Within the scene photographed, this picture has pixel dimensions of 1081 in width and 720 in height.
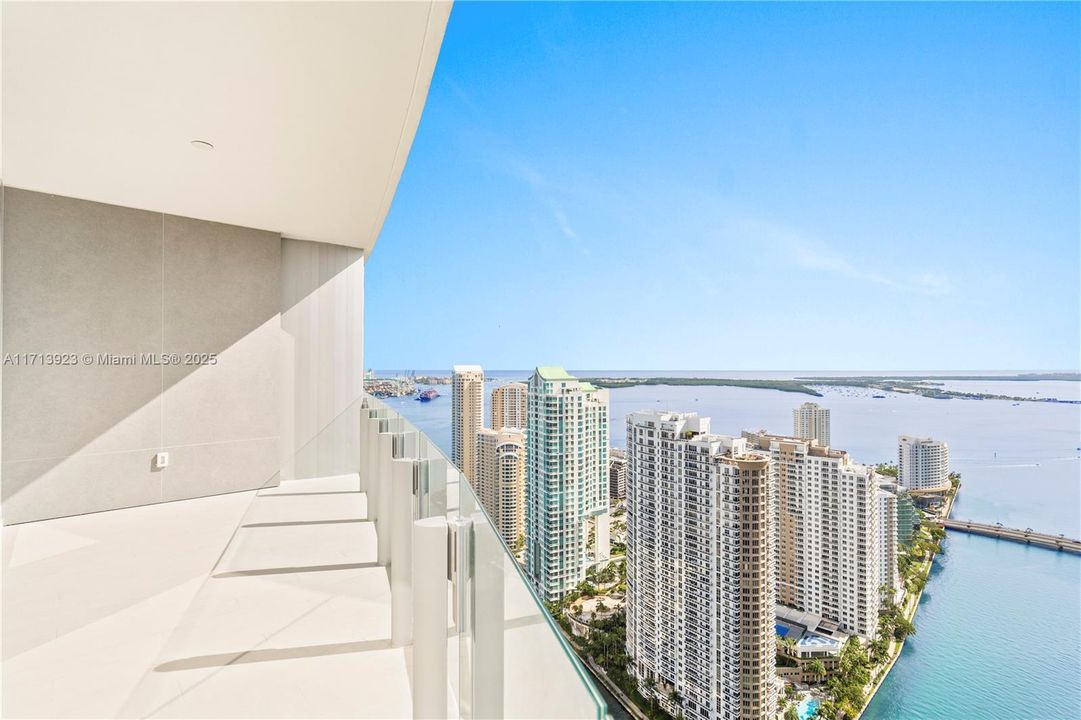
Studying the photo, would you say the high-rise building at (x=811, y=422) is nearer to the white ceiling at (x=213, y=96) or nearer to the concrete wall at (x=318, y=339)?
the concrete wall at (x=318, y=339)

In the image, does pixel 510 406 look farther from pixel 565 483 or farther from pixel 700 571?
pixel 700 571

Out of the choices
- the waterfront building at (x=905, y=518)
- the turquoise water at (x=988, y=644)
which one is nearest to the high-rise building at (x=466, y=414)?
the waterfront building at (x=905, y=518)

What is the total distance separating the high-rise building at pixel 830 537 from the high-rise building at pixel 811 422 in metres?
2.40

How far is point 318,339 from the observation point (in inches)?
227

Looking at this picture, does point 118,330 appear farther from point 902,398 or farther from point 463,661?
point 902,398

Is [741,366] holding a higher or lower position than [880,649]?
higher

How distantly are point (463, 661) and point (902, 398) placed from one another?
13295 millimetres

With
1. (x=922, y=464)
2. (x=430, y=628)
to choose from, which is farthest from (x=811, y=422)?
(x=430, y=628)

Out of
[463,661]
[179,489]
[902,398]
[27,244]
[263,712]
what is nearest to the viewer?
[463,661]

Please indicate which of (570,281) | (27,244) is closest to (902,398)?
(27,244)

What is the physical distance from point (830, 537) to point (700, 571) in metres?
2.16

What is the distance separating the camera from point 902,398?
1132 cm

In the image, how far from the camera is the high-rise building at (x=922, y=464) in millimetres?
8805

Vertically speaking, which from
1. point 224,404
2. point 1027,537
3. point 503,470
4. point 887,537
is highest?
point 224,404
